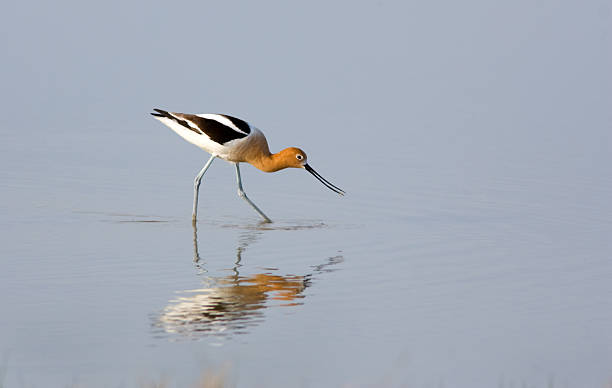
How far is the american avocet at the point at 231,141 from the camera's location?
13039mm

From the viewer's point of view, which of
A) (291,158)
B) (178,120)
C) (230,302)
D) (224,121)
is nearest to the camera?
(230,302)

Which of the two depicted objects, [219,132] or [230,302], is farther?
[219,132]

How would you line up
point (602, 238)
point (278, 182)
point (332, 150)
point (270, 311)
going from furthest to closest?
point (332, 150)
point (278, 182)
point (602, 238)
point (270, 311)

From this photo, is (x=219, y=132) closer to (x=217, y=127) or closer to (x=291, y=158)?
(x=217, y=127)

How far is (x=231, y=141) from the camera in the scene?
1302cm

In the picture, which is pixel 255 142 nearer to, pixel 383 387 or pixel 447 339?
pixel 447 339

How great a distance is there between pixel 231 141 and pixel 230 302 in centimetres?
394

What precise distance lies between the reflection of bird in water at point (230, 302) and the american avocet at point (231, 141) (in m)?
2.35

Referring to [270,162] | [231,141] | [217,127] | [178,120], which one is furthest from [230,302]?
[178,120]

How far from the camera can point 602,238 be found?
12.6 metres

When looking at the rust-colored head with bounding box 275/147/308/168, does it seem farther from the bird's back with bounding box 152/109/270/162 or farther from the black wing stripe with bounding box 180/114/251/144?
the black wing stripe with bounding box 180/114/251/144

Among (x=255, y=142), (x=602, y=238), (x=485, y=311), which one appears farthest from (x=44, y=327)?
(x=602, y=238)

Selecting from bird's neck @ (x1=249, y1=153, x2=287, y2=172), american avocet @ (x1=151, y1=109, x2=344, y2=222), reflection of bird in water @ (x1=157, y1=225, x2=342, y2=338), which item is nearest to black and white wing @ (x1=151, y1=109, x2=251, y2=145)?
american avocet @ (x1=151, y1=109, x2=344, y2=222)

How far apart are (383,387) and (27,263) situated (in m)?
4.67
